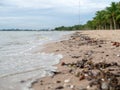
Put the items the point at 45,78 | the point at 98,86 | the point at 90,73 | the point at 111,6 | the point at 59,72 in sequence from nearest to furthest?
1. the point at 98,86
2. the point at 90,73
3. the point at 45,78
4. the point at 59,72
5. the point at 111,6

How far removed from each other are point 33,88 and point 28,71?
259 centimetres

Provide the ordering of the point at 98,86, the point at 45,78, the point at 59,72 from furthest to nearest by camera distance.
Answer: the point at 59,72 → the point at 45,78 → the point at 98,86

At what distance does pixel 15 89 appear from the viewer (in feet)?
23.5

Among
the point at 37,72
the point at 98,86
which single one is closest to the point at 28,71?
the point at 37,72

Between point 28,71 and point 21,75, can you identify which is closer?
point 21,75

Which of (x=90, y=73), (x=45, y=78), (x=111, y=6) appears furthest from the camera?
(x=111, y=6)

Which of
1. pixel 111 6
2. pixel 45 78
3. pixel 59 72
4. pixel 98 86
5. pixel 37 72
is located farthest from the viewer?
pixel 111 6

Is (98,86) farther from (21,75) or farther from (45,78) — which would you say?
(21,75)

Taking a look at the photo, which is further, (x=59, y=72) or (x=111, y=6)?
(x=111, y=6)

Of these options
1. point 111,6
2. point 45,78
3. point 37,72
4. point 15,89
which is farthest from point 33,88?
point 111,6

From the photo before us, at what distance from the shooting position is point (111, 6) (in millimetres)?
84312

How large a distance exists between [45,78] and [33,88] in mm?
1053

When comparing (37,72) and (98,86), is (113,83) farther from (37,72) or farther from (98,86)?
(37,72)

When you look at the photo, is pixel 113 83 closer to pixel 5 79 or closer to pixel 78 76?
pixel 78 76
